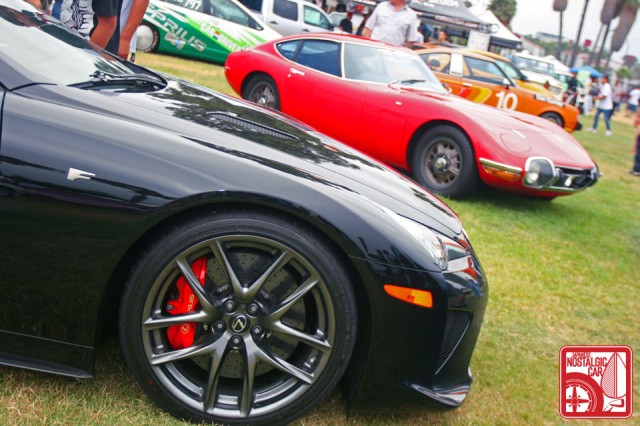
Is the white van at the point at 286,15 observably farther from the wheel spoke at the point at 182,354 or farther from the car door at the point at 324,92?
the wheel spoke at the point at 182,354

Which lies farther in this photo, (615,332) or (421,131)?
(421,131)

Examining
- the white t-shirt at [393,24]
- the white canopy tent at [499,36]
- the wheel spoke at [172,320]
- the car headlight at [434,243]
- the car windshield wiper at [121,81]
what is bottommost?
the wheel spoke at [172,320]

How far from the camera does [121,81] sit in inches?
95.0

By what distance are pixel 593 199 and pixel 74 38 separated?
6339mm

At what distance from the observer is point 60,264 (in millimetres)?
1855

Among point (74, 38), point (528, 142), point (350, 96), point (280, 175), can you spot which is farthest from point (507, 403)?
point (350, 96)

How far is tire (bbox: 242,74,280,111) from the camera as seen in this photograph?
22.3 ft

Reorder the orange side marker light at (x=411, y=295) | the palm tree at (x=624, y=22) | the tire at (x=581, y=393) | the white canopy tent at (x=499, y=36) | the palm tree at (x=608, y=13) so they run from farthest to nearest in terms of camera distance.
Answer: the palm tree at (x=624, y=22)
the palm tree at (x=608, y=13)
the white canopy tent at (x=499, y=36)
the tire at (x=581, y=393)
the orange side marker light at (x=411, y=295)

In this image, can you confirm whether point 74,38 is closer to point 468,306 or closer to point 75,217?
point 75,217

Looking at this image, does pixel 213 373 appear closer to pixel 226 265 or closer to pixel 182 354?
pixel 182 354

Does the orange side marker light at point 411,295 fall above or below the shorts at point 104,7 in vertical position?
below

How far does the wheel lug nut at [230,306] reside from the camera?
195 centimetres

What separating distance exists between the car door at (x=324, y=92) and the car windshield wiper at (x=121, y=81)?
3546 mm

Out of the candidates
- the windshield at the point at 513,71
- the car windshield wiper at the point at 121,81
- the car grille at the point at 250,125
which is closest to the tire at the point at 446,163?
the car grille at the point at 250,125
